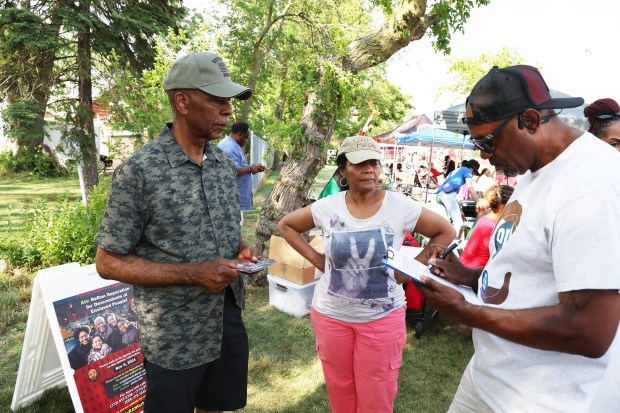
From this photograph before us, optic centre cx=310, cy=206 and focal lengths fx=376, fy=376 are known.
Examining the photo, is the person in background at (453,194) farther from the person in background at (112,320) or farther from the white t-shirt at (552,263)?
the white t-shirt at (552,263)

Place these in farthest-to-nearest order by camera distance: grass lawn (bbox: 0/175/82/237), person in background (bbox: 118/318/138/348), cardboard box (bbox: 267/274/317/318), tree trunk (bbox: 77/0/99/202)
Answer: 1. grass lawn (bbox: 0/175/82/237)
2. tree trunk (bbox: 77/0/99/202)
3. cardboard box (bbox: 267/274/317/318)
4. person in background (bbox: 118/318/138/348)

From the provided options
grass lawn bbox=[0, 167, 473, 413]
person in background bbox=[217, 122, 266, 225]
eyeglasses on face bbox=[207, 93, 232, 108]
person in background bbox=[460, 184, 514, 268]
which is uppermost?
eyeglasses on face bbox=[207, 93, 232, 108]

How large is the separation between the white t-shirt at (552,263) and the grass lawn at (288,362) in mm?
2165

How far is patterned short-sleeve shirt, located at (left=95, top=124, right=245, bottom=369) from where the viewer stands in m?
1.68

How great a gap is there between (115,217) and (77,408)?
1633mm

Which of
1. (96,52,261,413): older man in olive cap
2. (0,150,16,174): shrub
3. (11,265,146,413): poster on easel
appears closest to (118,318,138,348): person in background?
(11,265,146,413): poster on easel

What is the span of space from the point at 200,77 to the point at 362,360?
6.03ft

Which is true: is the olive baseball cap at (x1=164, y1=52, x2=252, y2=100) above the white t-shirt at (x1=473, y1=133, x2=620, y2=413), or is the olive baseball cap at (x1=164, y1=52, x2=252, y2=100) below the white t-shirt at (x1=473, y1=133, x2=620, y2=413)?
above

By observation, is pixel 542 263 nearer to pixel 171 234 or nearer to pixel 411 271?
pixel 411 271

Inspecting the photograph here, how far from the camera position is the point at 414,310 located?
4.44 metres

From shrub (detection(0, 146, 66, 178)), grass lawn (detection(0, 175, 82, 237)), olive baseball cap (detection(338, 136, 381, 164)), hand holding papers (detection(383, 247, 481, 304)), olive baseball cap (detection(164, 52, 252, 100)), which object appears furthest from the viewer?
shrub (detection(0, 146, 66, 178))

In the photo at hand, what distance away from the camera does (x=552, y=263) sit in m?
1.16

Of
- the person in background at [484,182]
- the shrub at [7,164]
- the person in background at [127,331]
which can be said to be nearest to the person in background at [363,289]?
the person in background at [127,331]

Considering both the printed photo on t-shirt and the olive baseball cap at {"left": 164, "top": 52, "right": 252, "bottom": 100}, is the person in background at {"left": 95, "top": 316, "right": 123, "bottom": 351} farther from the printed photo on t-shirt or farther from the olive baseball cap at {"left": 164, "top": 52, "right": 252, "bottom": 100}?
the olive baseball cap at {"left": 164, "top": 52, "right": 252, "bottom": 100}
